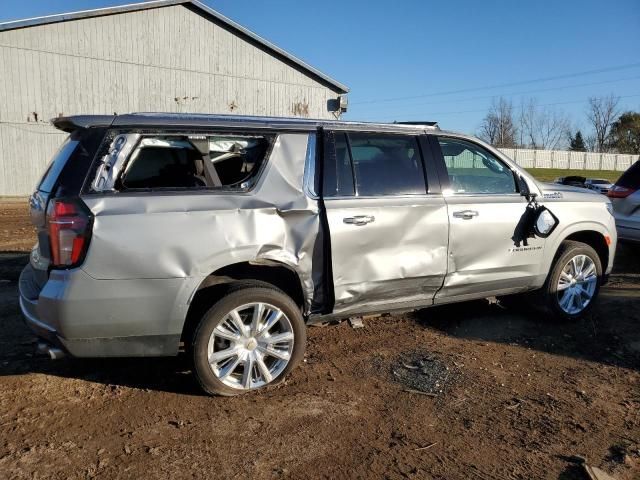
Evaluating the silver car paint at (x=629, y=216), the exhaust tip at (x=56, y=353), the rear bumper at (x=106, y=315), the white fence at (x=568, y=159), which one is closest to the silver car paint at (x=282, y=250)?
the rear bumper at (x=106, y=315)

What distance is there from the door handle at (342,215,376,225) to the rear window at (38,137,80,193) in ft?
6.19

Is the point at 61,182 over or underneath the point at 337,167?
underneath

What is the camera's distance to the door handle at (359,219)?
402 centimetres

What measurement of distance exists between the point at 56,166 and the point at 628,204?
7.39 metres

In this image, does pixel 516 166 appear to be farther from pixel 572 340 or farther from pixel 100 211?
pixel 100 211

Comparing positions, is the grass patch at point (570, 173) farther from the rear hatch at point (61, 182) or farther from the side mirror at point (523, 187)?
the rear hatch at point (61, 182)

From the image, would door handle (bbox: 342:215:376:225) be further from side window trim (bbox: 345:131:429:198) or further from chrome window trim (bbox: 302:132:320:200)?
chrome window trim (bbox: 302:132:320:200)

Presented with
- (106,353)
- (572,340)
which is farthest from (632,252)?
(106,353)

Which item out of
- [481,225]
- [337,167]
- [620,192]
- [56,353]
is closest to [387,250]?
[337,167]

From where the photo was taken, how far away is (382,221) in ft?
13.7

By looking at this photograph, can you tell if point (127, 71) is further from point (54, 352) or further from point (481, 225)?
point (54, 352)

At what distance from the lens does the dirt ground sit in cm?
301

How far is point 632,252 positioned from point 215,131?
820 centimetres

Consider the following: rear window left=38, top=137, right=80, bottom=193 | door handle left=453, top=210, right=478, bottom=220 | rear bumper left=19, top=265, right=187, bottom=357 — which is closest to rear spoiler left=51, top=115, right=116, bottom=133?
rear window left=38, top=137, right=80, bottom=193
